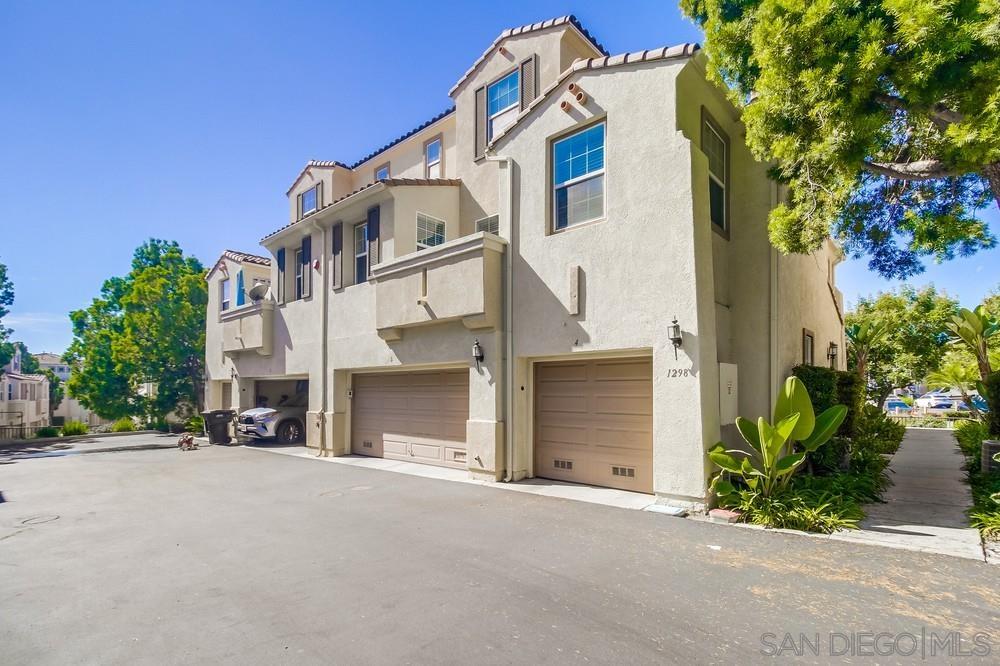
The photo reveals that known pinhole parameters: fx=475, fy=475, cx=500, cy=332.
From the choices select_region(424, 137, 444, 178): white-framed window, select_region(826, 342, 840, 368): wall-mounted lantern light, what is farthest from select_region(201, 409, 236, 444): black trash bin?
select_region(826, 342, 840, 368): wall-mounted lantern light

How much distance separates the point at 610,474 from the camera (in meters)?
8.88

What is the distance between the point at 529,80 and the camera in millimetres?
11773

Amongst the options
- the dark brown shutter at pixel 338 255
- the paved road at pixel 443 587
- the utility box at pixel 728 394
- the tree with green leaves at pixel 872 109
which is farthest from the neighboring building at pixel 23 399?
the tree with green leaves at pixel 872 109

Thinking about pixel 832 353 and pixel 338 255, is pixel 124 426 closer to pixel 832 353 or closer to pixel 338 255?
pixel 338 255

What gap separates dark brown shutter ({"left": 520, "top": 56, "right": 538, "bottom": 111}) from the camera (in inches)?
459

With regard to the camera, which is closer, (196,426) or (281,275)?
(281,275)

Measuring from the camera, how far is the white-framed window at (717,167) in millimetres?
9141

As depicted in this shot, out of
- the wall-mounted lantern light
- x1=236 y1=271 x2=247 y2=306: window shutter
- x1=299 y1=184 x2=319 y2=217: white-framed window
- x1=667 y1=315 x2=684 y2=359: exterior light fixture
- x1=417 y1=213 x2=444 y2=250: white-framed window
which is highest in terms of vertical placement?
x1=299 y1=184 x2=319 y2=217: white-framed window

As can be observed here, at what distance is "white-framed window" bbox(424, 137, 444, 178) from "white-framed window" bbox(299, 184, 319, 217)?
16.6 ft

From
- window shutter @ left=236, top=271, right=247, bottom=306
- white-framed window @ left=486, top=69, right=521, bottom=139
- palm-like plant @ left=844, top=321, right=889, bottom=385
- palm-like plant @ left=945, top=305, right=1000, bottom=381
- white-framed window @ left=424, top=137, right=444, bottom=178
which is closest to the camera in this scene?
white-framed window @ left=486, top=69, right=521, bottom=139

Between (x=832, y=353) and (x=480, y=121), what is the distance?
1226 cm

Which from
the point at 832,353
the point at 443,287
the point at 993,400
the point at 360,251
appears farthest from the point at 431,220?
the point at 993,400

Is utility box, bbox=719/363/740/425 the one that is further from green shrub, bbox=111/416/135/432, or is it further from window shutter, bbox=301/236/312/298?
green shrub, bbox=111/416/135/432

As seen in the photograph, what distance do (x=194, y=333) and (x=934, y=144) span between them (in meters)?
29.4
